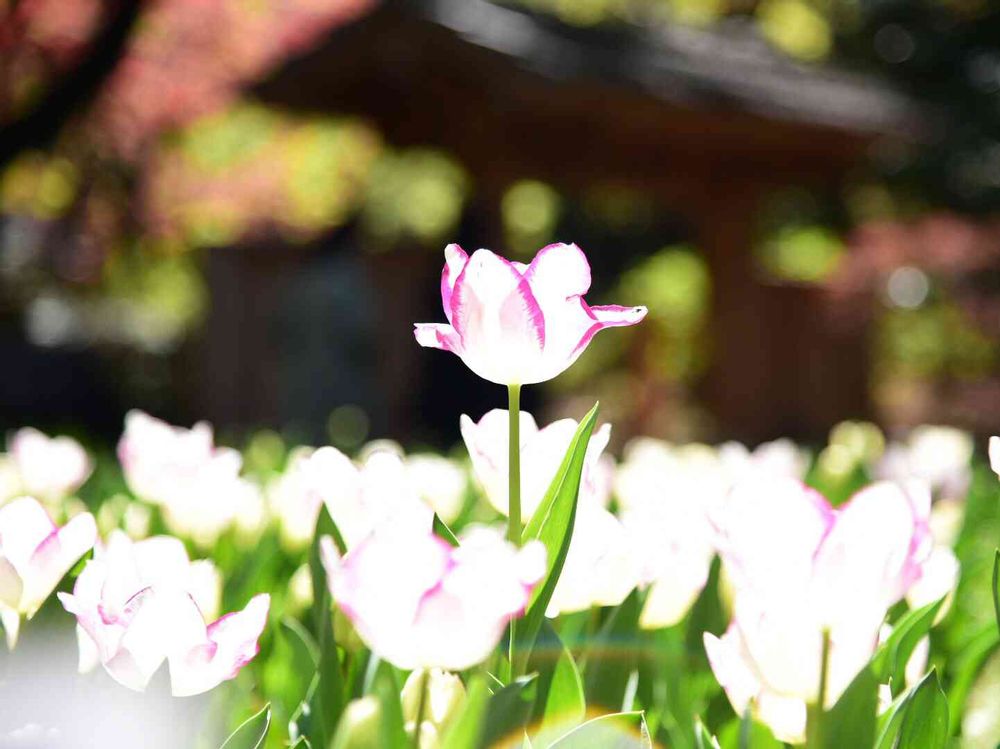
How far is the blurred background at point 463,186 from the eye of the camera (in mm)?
6945

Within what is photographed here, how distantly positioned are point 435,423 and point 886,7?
7426mm

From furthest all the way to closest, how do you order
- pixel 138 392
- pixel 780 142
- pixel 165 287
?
1. pixel 165 287
2. pixel 138 392
3. pixel 780 142

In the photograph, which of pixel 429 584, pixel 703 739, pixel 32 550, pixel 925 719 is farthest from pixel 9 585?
pixel 925 719

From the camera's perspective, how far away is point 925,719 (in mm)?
810

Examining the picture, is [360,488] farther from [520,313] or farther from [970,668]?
[970,668]

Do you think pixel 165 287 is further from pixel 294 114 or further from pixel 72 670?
pixel 72 670

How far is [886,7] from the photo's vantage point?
12844mm

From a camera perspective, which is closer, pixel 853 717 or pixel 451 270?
pixel 853 717

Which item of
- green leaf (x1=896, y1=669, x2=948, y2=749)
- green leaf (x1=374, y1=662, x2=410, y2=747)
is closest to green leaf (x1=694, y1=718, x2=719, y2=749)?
green leaf (x1=896, y1=669, x2=948, y2=749)

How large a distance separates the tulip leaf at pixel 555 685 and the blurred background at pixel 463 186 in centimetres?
330

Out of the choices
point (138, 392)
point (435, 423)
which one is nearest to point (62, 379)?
point (138, 392)

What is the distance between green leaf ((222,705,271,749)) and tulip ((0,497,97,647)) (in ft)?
0.89

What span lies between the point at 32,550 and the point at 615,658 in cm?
50

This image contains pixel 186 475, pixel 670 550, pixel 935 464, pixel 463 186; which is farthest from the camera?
pixel 463 186
